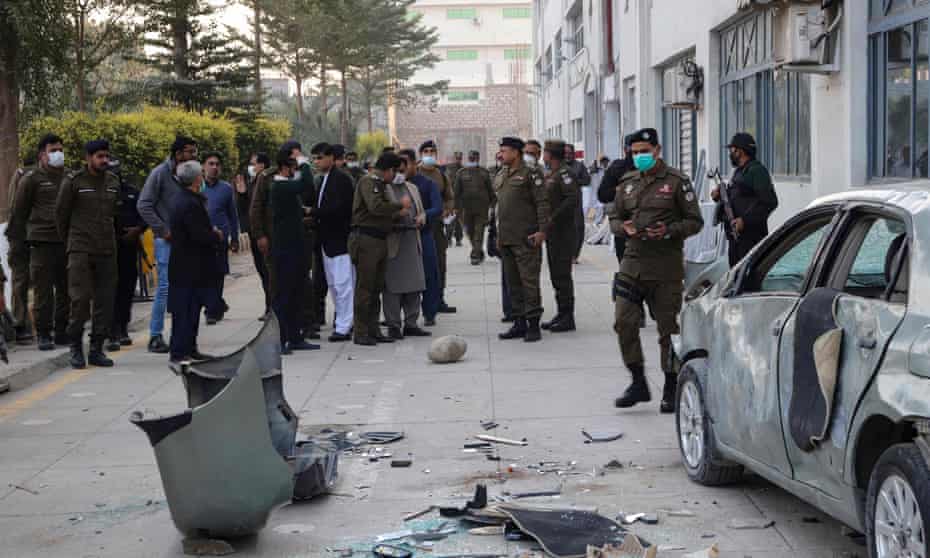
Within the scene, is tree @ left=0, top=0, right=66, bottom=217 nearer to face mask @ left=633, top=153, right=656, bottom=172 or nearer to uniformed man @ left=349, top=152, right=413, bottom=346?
uniformed man @ left=349, top=152, right=413, bottom=346

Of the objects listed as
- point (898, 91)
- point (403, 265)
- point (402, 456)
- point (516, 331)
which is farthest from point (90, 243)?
point (898, 91)

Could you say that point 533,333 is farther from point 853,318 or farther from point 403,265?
point 853,318

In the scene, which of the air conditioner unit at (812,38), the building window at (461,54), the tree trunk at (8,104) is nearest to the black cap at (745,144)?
the air conditioner unit at (812,38)

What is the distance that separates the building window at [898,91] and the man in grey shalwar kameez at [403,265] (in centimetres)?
461

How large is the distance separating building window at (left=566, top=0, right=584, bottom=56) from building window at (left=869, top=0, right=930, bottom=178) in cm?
2914

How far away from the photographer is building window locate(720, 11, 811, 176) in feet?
50.7

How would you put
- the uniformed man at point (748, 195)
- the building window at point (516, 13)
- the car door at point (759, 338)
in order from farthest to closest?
1. the building window at point (516, 13)
2. the uniformed man at point (748, 195)
3. the car door at point (759, 338)

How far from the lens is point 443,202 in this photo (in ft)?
53.5

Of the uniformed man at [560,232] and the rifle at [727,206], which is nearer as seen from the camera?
the rifle at [727,206]

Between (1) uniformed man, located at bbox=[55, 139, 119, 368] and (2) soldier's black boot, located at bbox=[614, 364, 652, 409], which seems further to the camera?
(1) uniformed man, located at bbox=[55, 139, 119, 368]

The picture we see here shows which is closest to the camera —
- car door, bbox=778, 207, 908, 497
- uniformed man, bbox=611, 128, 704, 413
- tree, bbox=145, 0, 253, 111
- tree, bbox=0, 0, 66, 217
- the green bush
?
car door, bbox=778, 207, 908, 497

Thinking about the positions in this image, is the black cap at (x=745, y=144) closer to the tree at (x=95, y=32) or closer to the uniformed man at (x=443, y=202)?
the uniformed man at (x=443, y=202)

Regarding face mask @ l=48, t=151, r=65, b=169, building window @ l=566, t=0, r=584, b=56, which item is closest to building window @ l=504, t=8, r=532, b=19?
building window @ l=566, t=0, r=584, b=56

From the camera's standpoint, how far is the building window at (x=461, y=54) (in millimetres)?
97250
